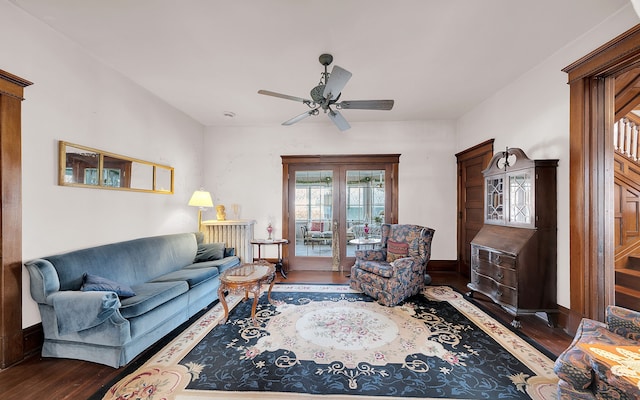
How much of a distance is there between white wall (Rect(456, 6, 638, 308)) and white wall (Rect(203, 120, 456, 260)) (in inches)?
51.3

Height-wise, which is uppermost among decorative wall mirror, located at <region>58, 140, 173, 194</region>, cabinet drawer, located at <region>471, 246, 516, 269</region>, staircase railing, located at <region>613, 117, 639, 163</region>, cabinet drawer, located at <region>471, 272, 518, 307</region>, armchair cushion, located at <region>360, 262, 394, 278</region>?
staircase railing, located at <region>613, 117, 639, 163</region>

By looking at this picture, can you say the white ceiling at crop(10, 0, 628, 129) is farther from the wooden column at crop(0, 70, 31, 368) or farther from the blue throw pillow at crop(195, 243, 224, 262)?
the blue throw pillow at crop(195, 243, 224, 262)

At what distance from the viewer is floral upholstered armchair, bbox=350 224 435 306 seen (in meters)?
3.18

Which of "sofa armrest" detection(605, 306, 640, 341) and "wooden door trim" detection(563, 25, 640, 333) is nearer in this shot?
"sofa armrest" detection(605, 306, 640, 341)

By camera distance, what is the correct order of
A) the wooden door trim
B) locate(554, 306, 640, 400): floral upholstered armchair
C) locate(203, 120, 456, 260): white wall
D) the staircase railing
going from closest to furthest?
locate(554, 306, 640, 400): floral upholstered armchair → the wooden door trim → the staircase railing → locate(203, 120, 456, 260): white wall

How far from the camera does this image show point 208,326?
2.66 meters

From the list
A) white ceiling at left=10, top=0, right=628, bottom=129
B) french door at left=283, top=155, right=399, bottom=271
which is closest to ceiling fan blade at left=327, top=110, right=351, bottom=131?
white ceiling at left=10, top=0, right=628, bottom=129

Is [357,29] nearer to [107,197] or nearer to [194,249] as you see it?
[107,197]

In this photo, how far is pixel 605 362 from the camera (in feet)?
4.33

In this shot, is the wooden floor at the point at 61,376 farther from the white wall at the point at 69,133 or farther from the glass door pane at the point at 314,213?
the glass door pane at the point at 314,213

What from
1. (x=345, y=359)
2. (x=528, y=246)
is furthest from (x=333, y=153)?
(x=345, y=359)

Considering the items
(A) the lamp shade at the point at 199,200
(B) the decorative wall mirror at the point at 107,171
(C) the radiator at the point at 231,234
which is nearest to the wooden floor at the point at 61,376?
(B) the decorative wall mirror at the point at 107,171

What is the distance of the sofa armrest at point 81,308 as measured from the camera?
190 cm

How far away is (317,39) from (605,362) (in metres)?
3.10
